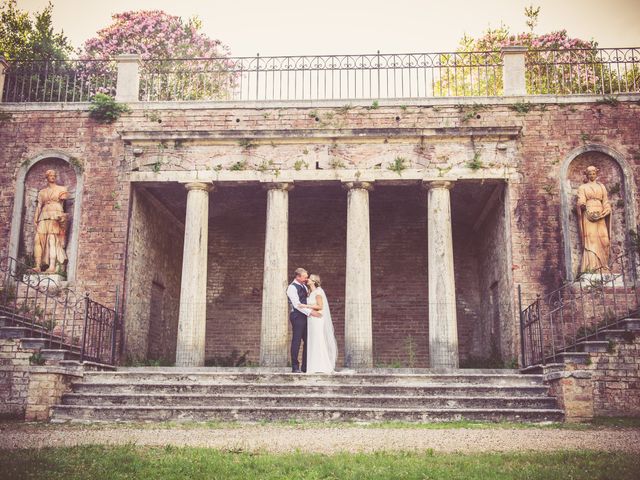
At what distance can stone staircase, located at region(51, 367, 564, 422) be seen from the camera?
1004 cm

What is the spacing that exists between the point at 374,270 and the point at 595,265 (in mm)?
6389

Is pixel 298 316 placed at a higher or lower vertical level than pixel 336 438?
higher

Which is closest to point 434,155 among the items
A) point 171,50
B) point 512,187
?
point 512,187

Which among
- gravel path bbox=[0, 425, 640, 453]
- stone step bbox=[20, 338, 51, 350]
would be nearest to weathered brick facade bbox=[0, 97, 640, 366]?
stone step bbox=[20, 338, 51, 350]

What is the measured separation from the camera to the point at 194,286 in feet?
48.0

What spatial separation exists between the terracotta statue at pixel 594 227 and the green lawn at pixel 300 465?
25.4ft

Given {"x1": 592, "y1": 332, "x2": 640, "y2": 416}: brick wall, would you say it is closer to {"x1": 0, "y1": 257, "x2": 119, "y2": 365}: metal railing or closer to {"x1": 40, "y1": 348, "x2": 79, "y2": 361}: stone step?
{"x1": 40, "y1": 348, "x2": 79, "y2": 361}: stone step

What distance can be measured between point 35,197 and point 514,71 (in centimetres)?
1145

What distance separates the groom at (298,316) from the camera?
→ 12.6 m

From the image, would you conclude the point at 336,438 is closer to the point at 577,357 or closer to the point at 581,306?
the point at 577,357

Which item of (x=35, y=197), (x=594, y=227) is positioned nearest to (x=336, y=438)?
(x=594, y=227)

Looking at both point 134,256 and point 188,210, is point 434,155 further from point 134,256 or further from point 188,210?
point 134,256

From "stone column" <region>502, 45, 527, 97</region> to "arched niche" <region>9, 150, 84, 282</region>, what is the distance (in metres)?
10.0

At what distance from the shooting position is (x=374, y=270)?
1902cm
